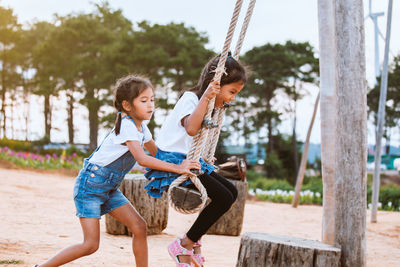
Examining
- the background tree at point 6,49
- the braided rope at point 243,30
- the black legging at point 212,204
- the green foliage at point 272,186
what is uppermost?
the background tree at point 6,49

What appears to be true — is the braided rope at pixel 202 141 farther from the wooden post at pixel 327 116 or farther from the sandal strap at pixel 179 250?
the wooden post at pixel 327 116

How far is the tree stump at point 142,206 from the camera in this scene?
4.70 metres

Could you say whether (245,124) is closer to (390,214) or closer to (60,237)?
(390,214)

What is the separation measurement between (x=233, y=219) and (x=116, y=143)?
125 inches

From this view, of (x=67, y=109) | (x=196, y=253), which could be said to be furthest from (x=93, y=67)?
(x=196, y=253)

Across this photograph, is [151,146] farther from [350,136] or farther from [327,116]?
[327,116]

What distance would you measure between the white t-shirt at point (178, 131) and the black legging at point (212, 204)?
0.24 m

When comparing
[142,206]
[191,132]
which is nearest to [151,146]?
[191,132]

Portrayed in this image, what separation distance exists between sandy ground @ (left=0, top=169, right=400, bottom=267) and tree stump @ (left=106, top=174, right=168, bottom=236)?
130 millimetres

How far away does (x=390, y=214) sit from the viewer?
8.96 m

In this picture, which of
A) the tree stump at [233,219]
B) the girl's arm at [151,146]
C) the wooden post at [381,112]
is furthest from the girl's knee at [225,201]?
the wooden post at [381,112]

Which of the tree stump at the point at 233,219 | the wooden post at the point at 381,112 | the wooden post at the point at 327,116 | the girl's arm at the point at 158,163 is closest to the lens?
the girl's arm at the point at 158,163

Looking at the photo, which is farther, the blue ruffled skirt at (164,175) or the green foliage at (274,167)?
the green foliage at (274,167)

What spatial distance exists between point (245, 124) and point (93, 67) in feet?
27.0
